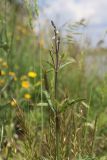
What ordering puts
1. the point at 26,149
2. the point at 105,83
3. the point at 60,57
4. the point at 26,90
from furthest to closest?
the point at 26,90 → the point at 105,83 → the point at 26,149 → the point at 60,57

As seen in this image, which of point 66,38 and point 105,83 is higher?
point 66,38

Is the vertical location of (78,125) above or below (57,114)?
below

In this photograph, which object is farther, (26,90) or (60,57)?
(26,90)

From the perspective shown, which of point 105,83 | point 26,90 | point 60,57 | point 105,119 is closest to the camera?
point 60,57

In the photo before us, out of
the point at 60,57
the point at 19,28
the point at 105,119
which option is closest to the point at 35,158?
the point at 60,57

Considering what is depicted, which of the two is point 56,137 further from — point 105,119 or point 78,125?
point 105,119

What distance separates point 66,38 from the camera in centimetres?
139

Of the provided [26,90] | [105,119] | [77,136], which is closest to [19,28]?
[26,90]

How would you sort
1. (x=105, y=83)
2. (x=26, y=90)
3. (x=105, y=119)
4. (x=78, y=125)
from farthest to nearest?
(x=26, y=90)
(x=105, y=119)
(x=105, y=83)
(x=78, y=125)

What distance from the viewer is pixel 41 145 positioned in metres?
1.58

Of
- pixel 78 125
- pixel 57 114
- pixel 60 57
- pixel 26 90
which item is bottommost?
pixel 26 90

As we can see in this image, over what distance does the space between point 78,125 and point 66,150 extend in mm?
104

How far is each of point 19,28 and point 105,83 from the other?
3980 mm

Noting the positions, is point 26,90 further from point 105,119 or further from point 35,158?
point 35,158
